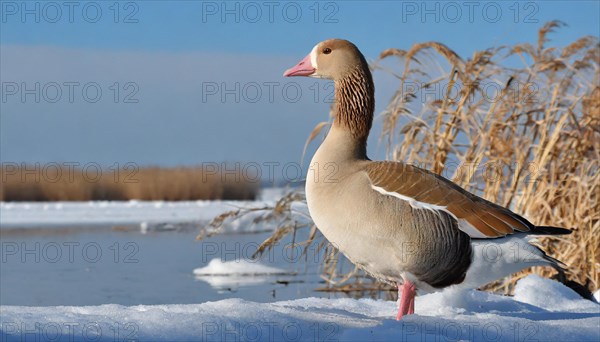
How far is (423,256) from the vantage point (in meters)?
4.26

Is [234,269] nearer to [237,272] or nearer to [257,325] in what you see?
[237,272]

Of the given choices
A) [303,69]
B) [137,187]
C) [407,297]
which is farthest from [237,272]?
[137,187]

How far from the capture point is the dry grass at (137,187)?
2459 centimetres

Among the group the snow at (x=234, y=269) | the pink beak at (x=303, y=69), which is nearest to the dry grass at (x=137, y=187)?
the snow at (x=234, y=269)

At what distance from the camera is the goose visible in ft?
14.0

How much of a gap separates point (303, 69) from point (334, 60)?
10.0 inches

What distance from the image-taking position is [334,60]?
196 inches

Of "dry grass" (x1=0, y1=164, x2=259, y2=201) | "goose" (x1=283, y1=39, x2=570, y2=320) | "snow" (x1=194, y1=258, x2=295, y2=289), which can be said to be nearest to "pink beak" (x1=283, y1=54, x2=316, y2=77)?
"goose" (x1=283, y1=39, x2=570, y2=320)

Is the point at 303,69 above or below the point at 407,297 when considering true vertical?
above

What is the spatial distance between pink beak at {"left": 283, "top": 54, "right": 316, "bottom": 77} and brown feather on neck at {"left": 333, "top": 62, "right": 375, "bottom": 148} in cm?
26

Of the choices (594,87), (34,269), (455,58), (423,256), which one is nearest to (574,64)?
(594,87)

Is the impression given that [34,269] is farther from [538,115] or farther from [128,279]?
[538,115]

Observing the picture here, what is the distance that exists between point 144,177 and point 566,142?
19.0 meters

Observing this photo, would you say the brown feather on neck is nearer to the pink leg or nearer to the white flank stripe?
the white flank stripe
